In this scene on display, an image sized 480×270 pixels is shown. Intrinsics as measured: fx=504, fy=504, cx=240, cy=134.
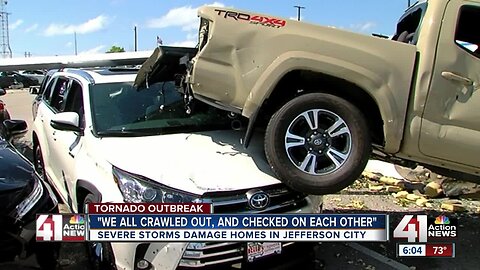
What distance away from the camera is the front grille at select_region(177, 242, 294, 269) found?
3.39 meters

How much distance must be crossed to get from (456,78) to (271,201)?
5.69 feet

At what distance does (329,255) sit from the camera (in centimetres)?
490

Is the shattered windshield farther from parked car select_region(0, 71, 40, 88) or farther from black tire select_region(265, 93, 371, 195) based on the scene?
parked car select_region(0, 71, 40, 88)

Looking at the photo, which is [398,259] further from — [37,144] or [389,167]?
[37,144]

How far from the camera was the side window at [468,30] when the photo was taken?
13.2ft

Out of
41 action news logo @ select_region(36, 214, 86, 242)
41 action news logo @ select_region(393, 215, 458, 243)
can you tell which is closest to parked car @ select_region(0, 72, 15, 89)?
41 action news logo @ select_region(36, 214, 86, 242)

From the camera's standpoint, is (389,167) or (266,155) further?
(389,167)

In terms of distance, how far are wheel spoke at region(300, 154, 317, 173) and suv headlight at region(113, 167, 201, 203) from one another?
1.00 m

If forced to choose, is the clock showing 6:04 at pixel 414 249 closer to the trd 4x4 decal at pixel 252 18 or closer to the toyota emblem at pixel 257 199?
the toyota emblem at pixel 257 199

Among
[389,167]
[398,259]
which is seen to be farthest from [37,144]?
[389,167]

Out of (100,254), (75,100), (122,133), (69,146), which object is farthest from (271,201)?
(75,100)

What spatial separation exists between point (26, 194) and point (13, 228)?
37 cm

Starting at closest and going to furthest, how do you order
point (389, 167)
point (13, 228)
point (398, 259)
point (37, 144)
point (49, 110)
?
point (13, 228) → point (398, 259) → point (49, 110) → point (37, 144) → point (389, 167)

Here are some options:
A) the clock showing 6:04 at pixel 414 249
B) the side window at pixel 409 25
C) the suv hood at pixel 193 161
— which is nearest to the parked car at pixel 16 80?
the suv hood at pixel 193 161
